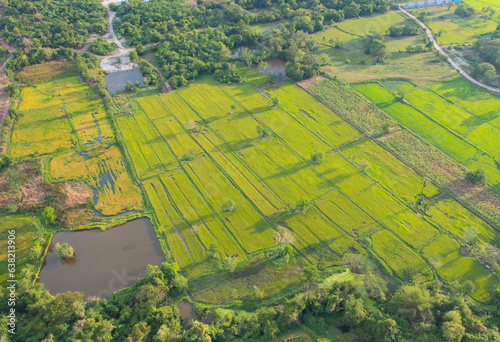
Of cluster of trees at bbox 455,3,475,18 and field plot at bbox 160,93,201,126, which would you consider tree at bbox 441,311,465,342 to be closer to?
field plot at bbox 160,93,201,126

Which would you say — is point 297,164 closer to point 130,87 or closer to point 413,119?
point 413,119

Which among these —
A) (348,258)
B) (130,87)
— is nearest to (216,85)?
(130,87)

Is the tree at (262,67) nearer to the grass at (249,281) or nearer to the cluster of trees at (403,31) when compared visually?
the cluster of trees at (403,31)

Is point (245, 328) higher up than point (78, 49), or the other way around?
point (78, 49)

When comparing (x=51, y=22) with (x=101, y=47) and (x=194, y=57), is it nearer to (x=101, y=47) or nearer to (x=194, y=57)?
(x=101, y=47)

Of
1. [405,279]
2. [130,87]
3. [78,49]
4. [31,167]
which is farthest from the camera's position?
[78,49]

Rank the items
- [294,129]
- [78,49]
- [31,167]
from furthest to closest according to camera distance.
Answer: [78,49] → [294,129] → [31,167]
